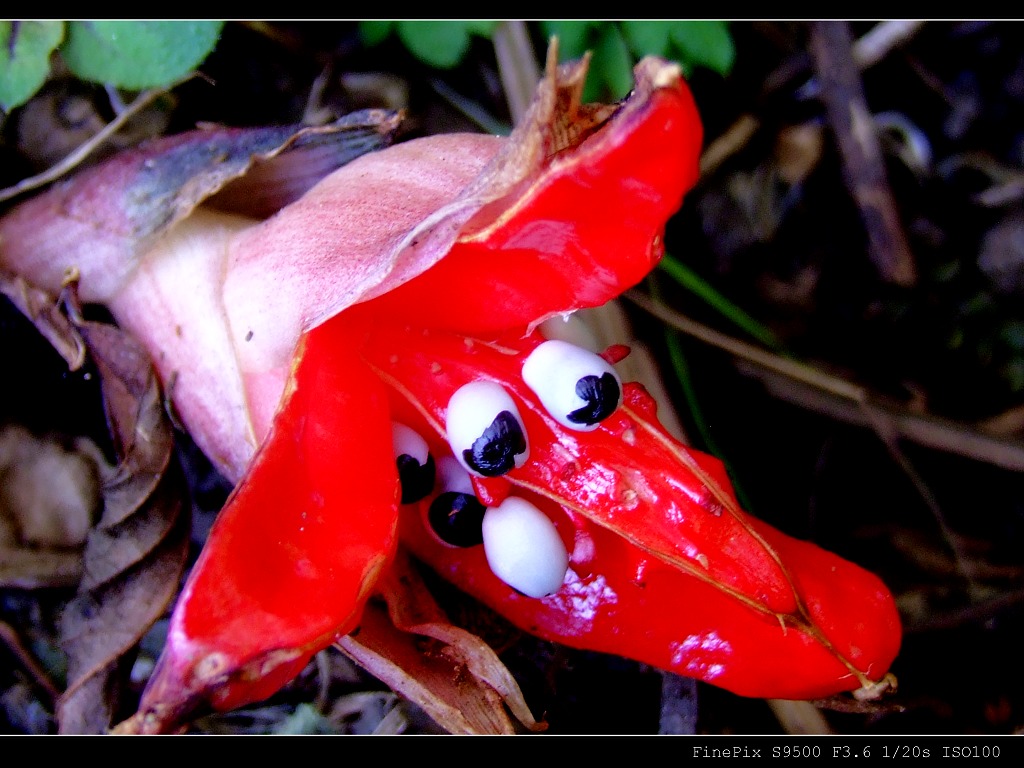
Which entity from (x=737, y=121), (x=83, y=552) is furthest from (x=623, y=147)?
(x=737, y=121)

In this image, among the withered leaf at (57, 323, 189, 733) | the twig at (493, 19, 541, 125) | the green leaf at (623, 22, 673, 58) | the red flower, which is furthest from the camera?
the twig at (493, 19, 541, 125)

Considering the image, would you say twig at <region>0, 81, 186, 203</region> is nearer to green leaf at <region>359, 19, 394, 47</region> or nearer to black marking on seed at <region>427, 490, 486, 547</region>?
green leaf at <region>359, 19, 394, 47</region>

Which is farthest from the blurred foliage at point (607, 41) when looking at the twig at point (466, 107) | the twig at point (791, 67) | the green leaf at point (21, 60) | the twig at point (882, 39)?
the green leaf at point (21, 60)

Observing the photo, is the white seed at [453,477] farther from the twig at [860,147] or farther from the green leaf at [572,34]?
the twig at [860,147]

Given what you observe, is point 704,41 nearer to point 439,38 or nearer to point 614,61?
point 614,61

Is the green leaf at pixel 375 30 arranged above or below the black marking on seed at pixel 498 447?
above

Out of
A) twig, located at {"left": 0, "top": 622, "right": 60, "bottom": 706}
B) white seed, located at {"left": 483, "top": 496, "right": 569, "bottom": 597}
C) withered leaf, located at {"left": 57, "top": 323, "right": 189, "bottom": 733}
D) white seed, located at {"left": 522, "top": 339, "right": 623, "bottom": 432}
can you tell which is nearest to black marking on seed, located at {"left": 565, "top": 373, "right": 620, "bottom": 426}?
white seed, located at {"left": 522, "top": 339, "right": 623, "bottom": 432}

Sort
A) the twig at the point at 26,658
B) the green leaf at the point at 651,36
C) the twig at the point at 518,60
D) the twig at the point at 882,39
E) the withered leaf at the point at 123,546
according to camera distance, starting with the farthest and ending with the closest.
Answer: the twig at the point at 882,39, the twig at the point at 518,60, the green leaf at the point at 651,36, the twig at the point at 26,658, the withered leaf at the point at 123,546
